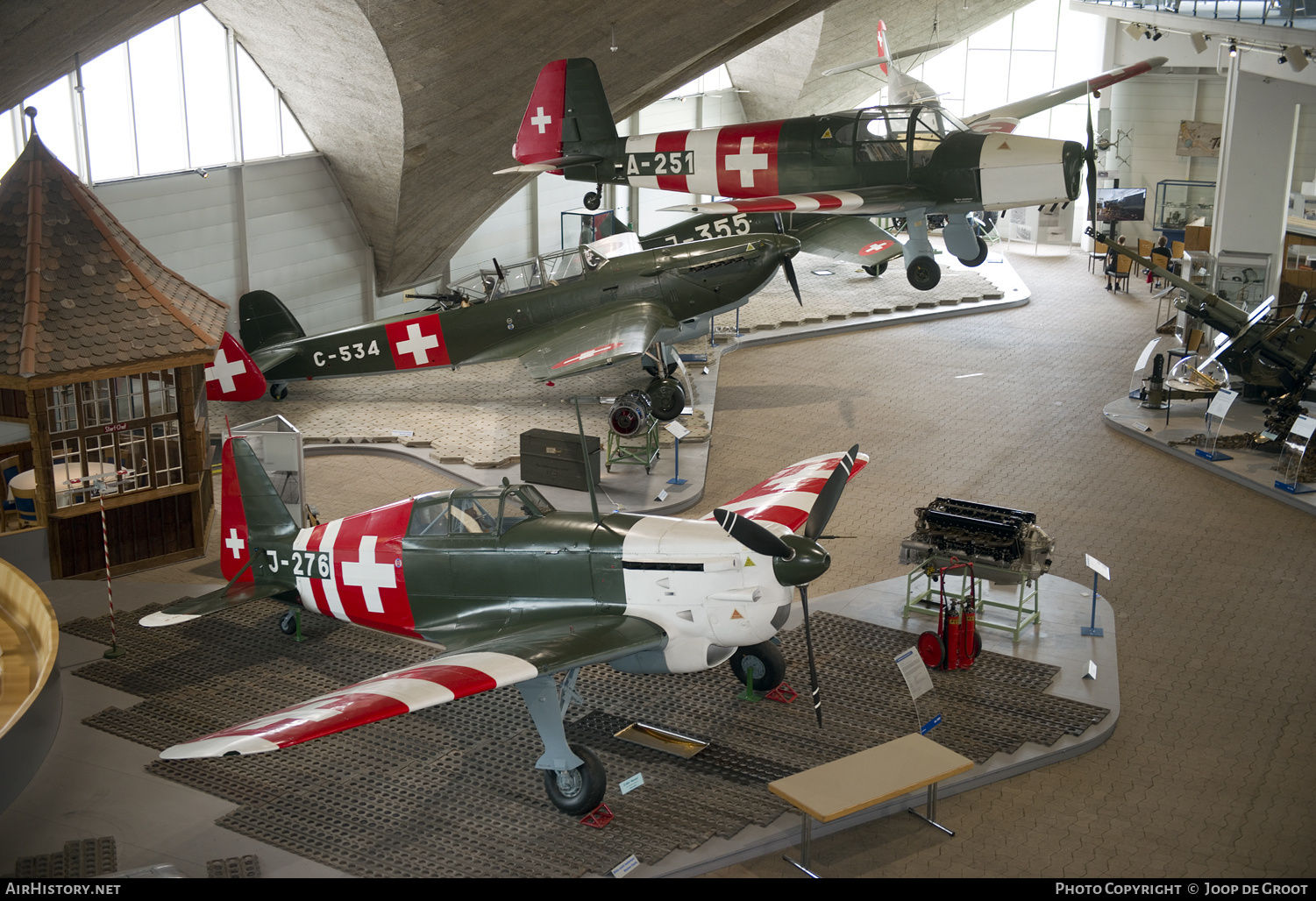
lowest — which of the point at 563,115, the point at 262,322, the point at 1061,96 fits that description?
the point at 262,322

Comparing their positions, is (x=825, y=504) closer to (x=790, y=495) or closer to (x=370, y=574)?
(x=790, y=495)

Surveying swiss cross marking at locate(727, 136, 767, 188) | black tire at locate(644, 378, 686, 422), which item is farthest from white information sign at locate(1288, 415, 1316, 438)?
swiss cross marking at locate(727, 136, 767, 188)

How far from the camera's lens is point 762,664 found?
30.7 feet

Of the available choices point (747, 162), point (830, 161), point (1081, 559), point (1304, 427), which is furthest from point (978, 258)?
point (1081, 559)

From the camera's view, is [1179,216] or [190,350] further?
[1179,216]

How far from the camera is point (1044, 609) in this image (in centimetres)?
1104

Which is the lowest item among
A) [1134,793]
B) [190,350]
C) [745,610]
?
[1134,793]

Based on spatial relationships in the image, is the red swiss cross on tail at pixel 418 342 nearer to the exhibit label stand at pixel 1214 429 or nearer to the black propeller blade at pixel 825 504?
the black propeller blade at pixel 825 504

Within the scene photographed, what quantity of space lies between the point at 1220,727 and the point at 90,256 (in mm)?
11045

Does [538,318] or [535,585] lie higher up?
[538,318]

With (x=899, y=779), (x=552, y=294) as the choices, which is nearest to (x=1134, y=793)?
(x=899, y=779)

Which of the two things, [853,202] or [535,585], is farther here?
[853,202]

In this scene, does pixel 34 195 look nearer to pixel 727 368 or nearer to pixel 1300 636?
pixel 727 368

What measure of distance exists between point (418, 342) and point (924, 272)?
7.29 m
